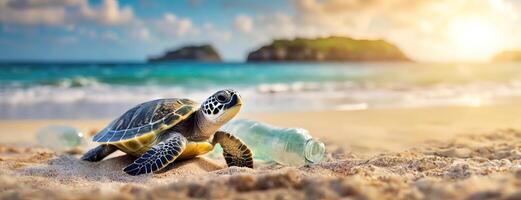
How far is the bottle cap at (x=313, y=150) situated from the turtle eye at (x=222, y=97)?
76 cm

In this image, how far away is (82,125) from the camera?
8312 mm

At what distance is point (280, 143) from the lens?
4746 millimetres

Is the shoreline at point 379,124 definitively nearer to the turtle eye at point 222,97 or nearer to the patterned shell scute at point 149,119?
the turtle eye at point 222,97

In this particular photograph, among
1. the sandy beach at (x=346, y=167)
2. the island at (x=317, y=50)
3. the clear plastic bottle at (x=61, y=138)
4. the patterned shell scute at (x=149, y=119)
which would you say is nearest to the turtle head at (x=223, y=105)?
the patterned shell scute at (x=149, y=119)

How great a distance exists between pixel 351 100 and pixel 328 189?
34.8 feet

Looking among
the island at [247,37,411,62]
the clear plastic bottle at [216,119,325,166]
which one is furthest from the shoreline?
the island at [247,37,411,62]

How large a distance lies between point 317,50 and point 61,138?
67122mm

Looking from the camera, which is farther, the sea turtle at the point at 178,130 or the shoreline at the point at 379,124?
the shoreline at the point at 379,124

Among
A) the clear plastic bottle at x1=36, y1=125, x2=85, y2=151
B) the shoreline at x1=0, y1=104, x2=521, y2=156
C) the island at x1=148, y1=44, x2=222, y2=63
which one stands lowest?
the clear plastic bottle at x1=36, y1=125, x2=85, y2=151

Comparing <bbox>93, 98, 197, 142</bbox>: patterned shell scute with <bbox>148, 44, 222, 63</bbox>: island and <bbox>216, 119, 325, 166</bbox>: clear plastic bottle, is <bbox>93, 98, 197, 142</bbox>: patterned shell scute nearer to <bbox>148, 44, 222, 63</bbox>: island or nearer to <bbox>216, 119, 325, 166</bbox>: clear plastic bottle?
<bbox>216, 119, 325, 166</bbox>: clear plastic bottle

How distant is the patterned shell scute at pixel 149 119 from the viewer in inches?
168

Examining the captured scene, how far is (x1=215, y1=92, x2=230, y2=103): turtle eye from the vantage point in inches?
168

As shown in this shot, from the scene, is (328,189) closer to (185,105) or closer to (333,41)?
(185,105)

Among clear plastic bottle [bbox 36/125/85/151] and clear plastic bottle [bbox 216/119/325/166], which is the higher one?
clear plastic bottle [bbox 216/119/325/166]
